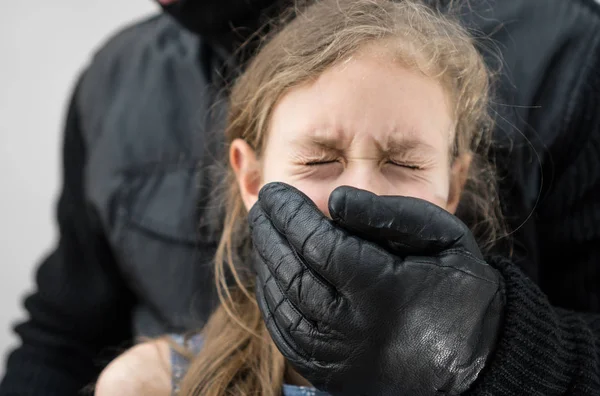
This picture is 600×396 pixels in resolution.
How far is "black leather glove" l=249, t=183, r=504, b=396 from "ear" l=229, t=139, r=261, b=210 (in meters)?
0.18

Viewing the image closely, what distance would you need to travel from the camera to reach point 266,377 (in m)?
0.84

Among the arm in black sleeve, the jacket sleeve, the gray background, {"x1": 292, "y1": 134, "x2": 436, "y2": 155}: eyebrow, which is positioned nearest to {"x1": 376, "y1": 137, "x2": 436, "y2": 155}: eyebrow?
{"x1": 292, "y1": 134, "x2": 436, "y2": 155}: eyebrow

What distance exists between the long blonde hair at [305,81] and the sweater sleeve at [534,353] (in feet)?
0.59

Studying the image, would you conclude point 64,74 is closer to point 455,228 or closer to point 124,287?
point 124,287

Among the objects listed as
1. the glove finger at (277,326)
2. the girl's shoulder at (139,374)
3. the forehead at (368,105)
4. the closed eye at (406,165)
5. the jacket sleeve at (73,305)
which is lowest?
the jacket sleeve at (73,305)

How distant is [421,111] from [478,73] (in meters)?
0.16

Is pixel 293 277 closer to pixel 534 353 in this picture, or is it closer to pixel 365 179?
pixel 365 179

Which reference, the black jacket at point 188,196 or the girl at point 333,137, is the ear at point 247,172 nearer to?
the girl at point 333,137

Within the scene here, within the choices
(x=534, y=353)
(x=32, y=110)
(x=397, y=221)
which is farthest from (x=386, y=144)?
(x=32, y=110)

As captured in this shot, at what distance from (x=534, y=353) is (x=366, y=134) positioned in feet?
0.87

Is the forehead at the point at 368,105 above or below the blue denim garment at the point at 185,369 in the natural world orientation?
above

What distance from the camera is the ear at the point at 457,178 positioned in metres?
0.87

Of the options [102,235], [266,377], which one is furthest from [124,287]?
[266,377]

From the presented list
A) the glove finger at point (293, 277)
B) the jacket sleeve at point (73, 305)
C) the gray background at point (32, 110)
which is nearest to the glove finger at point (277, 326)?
the glove finger at point (293, 277)
